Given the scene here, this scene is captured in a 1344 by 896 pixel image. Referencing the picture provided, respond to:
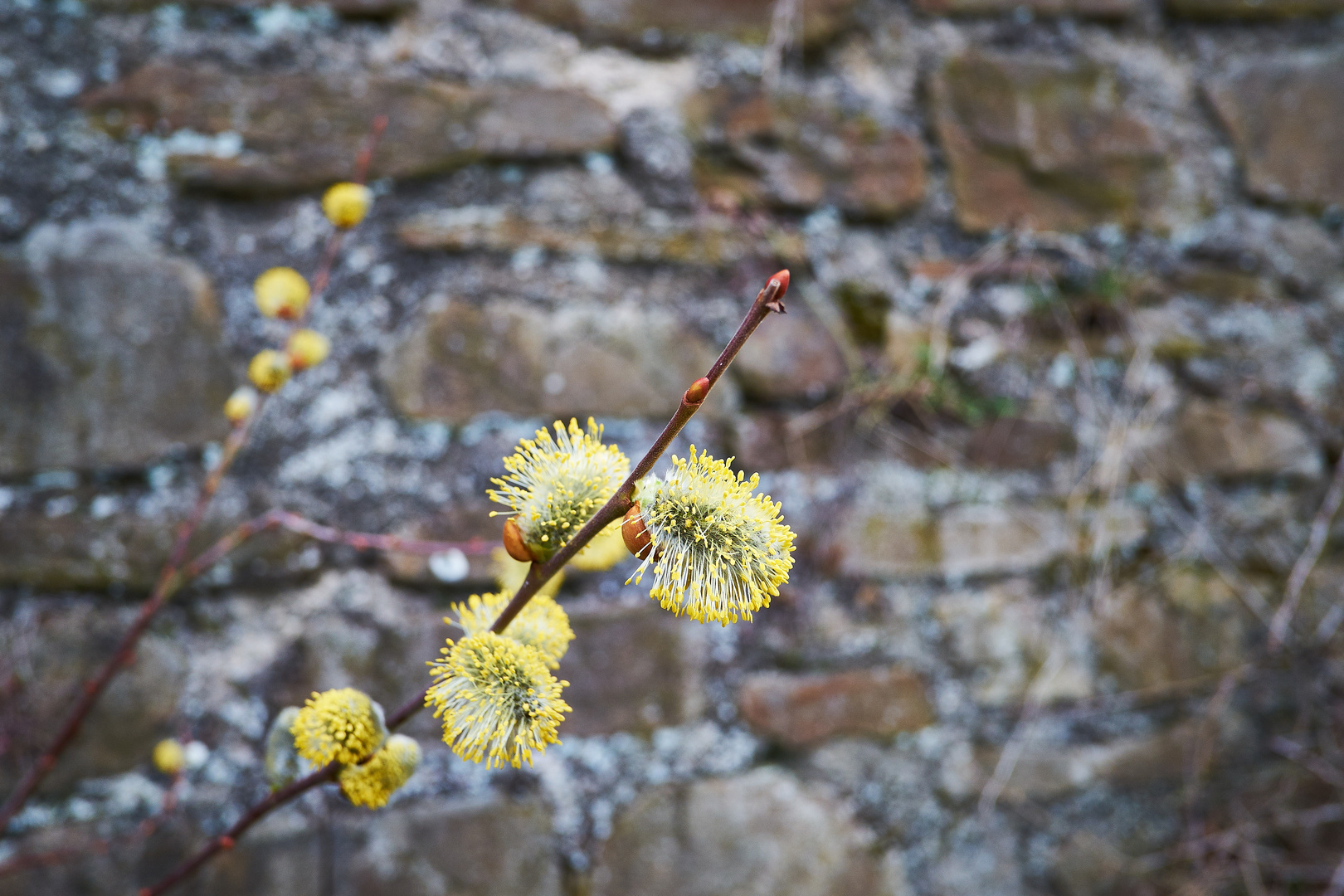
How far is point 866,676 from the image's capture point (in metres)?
1.08

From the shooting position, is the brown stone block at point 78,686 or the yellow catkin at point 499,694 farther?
the brown stone block at point 78,686

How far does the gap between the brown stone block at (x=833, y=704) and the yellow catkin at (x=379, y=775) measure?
0.63 meters

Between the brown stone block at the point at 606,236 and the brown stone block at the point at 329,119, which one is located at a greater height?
the brown stone block at the point at 329,119

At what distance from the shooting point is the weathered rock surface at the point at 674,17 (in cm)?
97

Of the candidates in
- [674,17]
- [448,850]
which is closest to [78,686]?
[448,850]

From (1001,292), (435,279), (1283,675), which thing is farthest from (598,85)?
(1283,675)

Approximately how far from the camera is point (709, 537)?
1.41 ft

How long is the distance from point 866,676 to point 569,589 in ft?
1.35

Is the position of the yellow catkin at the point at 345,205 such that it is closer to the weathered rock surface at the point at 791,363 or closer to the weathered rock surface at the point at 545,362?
the weathered rock surface at the point at 545,362

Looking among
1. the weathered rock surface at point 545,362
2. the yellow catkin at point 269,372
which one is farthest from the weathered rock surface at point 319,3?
the yellow catkin at point 269,372

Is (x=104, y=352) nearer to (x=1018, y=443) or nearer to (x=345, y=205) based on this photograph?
(x=345, y=205)

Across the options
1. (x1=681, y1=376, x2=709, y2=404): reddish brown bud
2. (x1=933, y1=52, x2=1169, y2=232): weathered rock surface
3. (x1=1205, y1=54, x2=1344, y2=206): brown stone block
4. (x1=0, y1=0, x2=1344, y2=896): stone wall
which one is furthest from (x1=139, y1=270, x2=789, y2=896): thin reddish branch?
(x1=1205, y1=54, x2=1344, y2=206): brown stone block

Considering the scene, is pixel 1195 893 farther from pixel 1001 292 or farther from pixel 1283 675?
pixel 1001 292

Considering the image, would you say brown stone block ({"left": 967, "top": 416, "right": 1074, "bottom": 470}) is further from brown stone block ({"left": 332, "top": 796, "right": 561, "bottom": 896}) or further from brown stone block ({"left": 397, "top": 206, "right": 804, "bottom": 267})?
brown stone block ({"left": 332, "top": 796, "right": 561, "bottom": 896})
